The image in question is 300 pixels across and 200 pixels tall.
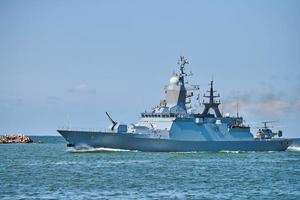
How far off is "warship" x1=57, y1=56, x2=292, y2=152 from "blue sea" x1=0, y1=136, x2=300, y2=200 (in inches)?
155

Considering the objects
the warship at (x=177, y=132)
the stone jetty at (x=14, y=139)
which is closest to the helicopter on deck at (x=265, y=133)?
the warship at (x=177, y=132)

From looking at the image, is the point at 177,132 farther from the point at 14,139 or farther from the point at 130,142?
the point at 14,139

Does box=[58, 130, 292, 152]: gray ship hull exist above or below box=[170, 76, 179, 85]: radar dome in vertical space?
below

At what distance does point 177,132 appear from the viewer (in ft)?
257

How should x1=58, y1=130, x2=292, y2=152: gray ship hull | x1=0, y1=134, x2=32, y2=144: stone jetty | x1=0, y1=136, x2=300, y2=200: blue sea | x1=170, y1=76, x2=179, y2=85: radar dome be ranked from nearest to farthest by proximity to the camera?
1. x1=0, y1=136, x2=300, y2=200: blue sea
2. x1=58, y1=130, x2=292, y2=152: gray ship hull
3. x1=170, y1=76, x2=179, y2=85: radar dome
4. x1=0, y1=134, x2=32, y2=144: stone jetty

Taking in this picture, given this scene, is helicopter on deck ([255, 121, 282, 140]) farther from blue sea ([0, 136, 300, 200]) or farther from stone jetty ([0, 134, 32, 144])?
stone jetty ([0, 134, 32, 144])

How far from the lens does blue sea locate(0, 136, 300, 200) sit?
40312mm

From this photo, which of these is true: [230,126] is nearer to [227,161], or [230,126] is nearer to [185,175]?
[227,161]

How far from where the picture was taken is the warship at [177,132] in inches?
2990

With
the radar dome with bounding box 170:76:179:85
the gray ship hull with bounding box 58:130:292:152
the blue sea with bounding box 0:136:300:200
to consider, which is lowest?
the blue sea with bounding box 0:136:300:200

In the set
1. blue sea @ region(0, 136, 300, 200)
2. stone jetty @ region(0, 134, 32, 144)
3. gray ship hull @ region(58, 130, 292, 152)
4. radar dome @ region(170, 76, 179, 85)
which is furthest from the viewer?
stone jetty @ region(0, 134, 32, 144)

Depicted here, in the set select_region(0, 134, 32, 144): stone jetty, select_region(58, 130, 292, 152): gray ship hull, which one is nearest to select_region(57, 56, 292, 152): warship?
select_region(58, 130, 292, 152): gray ship hull

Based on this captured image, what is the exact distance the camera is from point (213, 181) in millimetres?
47562

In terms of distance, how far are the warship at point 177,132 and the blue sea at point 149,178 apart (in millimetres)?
3938
